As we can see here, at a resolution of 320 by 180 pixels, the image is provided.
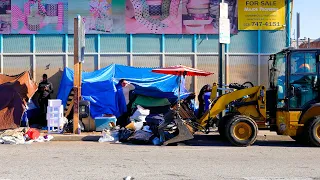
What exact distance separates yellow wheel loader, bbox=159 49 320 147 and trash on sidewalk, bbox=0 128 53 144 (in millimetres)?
3737

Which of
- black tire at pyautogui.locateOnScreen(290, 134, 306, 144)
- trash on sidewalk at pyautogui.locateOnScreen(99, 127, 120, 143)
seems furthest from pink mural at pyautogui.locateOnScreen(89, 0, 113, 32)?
black tire at pyautogui.locateOnScreen(290, 134, 306, 144)

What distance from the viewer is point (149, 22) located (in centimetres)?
1800

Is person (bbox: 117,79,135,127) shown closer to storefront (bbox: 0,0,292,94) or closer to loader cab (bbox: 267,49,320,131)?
storefront (bbox: 0,0,292,94)

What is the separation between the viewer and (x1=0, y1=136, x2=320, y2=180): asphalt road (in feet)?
28.5

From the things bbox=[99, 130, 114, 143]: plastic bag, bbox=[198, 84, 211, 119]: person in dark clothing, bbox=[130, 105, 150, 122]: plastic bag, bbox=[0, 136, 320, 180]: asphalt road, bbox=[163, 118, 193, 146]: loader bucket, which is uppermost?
bbox=[198, 84, 211, 119]: person in dark clothing

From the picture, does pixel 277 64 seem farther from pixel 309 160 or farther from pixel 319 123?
pixel 309 160

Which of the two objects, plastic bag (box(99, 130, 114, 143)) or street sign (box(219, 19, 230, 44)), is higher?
street sign (box(219, 19, 230, 44))

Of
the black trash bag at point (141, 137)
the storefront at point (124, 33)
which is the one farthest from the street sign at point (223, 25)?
the black trash bag at point (141, 137)

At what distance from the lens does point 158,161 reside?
33.5 ft

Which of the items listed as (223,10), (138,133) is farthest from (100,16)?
(138,133)

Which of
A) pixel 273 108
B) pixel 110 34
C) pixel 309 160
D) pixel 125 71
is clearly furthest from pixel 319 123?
pixel 110 34

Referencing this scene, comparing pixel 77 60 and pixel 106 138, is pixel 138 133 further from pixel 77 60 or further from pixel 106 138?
pixel 77 60

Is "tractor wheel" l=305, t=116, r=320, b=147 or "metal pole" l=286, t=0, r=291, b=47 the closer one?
"tractor wheel" l=305, t=116, r=320, b=147

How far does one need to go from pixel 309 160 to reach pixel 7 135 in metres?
8.59
